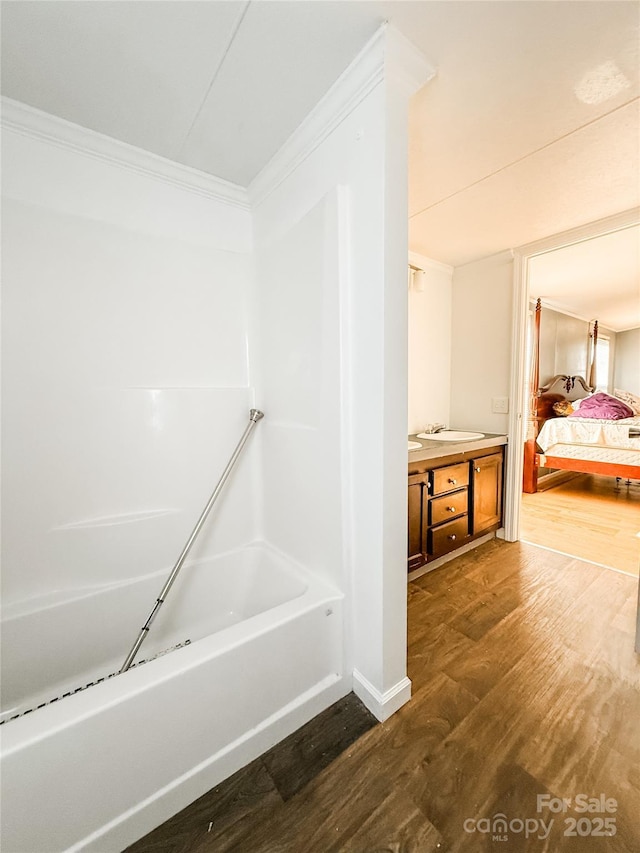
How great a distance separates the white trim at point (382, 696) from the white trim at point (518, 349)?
68.8 inches

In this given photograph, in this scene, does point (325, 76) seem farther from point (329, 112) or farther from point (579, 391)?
point (579, 391)

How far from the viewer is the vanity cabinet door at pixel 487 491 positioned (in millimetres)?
2262

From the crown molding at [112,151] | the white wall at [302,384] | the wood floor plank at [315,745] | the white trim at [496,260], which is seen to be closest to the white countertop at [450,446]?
the white wall at [302,384]

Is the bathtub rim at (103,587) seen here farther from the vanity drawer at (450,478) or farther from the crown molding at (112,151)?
the crown molding at (112,151)

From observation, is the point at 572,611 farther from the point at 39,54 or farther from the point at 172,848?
the point at 39,54

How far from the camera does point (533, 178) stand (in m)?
1.61

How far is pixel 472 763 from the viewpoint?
0.99 m

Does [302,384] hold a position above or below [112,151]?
below

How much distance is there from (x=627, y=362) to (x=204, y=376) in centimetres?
620

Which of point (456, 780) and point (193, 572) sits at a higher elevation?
point (193, 572)

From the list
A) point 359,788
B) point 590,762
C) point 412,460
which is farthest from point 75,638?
point 590,762

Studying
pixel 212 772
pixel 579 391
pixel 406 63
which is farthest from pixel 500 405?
pixel 579 391

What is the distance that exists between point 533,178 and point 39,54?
2.08 m

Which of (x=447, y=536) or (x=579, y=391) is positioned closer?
(x=447, y=536)
